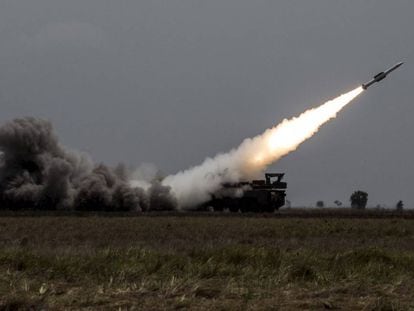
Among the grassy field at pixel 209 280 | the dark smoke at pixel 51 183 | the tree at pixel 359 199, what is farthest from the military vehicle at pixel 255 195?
the tree at pixel 359 199

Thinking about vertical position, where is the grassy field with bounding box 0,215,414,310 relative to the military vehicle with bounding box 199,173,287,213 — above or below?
below

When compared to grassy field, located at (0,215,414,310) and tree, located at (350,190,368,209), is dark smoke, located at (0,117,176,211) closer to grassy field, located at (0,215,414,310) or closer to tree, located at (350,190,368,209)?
grassy field, located at (0,215,414,310)

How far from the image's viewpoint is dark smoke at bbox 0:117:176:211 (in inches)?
2557

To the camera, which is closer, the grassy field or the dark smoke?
the grassy field

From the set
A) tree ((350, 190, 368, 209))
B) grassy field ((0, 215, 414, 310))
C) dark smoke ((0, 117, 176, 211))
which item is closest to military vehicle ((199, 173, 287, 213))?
dark smoke ((0, 117, 176, 211))

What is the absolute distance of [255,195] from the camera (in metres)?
65.9

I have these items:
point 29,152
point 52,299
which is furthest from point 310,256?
point 29,152

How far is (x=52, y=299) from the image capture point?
1133 centimetres

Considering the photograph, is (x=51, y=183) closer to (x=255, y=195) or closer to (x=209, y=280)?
(x=255, y=195)

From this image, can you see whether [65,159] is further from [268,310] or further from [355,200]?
[355,200]

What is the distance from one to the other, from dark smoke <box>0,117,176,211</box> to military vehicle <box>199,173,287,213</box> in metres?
5.03

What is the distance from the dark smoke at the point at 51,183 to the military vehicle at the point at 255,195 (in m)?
5.03

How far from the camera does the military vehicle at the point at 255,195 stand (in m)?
65.8

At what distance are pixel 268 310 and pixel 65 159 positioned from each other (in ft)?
199
